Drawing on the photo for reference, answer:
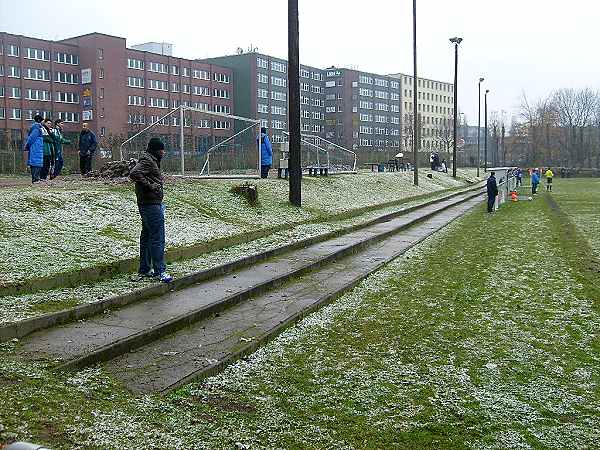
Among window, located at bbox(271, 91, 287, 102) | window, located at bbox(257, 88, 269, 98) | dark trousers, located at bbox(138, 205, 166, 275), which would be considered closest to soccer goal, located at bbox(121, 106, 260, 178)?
dark trousers, located at bbox(138, 205, 166, 275)

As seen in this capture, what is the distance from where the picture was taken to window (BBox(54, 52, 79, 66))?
3012 inches

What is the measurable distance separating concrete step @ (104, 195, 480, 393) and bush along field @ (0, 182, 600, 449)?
164 mm

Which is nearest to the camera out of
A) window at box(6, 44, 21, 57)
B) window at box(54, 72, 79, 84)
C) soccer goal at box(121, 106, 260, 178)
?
soccer goal at box(121, 106, 260, 178)

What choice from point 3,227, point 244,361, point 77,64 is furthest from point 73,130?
point 244,361

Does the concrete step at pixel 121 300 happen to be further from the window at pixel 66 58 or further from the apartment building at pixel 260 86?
the apartment building at pixel 260 86

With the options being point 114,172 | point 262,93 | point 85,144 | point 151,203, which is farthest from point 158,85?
point 151,203

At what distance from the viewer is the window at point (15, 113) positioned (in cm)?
7172

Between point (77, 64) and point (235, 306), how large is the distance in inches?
3017

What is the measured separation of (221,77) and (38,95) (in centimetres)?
2893

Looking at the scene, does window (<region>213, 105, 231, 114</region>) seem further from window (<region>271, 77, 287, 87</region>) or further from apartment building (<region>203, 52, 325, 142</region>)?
window (<region>271, 77, 287, 87</region>)

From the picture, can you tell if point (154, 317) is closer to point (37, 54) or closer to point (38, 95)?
point (38, 95)

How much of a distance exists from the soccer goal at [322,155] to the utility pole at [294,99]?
1013 cm

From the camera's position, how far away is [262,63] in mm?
98062

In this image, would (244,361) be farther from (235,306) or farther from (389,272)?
(389,272)
